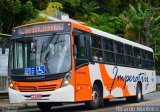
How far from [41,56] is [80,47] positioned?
1441mm

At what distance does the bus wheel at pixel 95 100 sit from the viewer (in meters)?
16.7

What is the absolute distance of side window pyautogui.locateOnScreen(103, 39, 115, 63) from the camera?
18.3 meters

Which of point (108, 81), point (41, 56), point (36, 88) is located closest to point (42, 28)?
point (41, 56)

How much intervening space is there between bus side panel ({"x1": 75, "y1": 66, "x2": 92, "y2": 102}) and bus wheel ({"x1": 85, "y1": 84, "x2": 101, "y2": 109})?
523 millimetres

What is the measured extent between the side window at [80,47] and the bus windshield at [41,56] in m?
0.38

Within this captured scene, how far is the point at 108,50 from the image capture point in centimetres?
1862

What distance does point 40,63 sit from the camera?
50.1 feet

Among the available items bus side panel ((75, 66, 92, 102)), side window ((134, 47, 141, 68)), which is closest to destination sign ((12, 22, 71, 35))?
bus side panel ((75, 66, 92, 102))

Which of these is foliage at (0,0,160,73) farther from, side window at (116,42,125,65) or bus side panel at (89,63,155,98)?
side window at (116,42,125,65)

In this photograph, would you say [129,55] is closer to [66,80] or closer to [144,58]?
[144,58]

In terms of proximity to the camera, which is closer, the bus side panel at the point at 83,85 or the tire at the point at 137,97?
the bus side panel at the point at 83,85

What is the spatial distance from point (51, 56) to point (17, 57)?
146cm

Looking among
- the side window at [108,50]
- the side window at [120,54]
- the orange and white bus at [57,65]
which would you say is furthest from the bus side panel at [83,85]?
the side window at [120,54]

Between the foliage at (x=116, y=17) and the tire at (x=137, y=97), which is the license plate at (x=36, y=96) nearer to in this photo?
the tire at (x=137, y=97)
